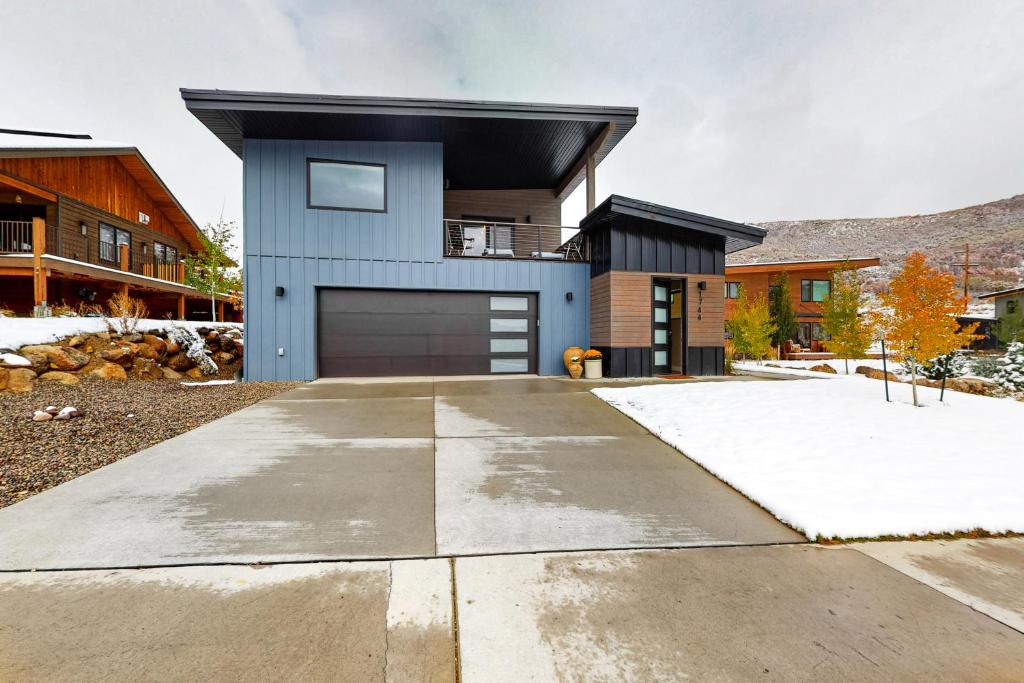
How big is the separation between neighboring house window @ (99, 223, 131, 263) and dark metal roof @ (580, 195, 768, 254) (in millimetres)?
17559

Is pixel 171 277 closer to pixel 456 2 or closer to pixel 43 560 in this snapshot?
pixel 456 2

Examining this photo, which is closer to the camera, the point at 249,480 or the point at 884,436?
the point at 249,480

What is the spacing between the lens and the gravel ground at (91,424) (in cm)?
294

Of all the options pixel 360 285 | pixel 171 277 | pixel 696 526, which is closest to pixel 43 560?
pixel 696 526

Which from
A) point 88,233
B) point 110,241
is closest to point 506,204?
point 88,233

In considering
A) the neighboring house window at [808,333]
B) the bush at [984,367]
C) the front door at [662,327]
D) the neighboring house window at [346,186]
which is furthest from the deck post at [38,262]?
the neighboring house window at [808,333]

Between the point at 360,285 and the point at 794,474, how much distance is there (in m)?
7.97

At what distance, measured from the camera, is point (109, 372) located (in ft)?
22.2

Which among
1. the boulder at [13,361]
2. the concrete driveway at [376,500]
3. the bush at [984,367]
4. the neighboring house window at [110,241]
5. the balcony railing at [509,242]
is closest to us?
the concrete driveway at [376,500]

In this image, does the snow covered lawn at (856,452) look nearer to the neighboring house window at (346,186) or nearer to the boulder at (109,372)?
the neighboring house window at (346,186)

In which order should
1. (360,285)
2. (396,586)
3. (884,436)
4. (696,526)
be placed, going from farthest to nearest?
(360,285) < (884,436) < (696,526) < (396,586)

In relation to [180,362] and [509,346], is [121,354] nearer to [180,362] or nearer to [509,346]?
[180,362]

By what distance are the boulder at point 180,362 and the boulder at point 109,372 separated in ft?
4.93

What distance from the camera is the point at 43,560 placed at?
1870 mm
